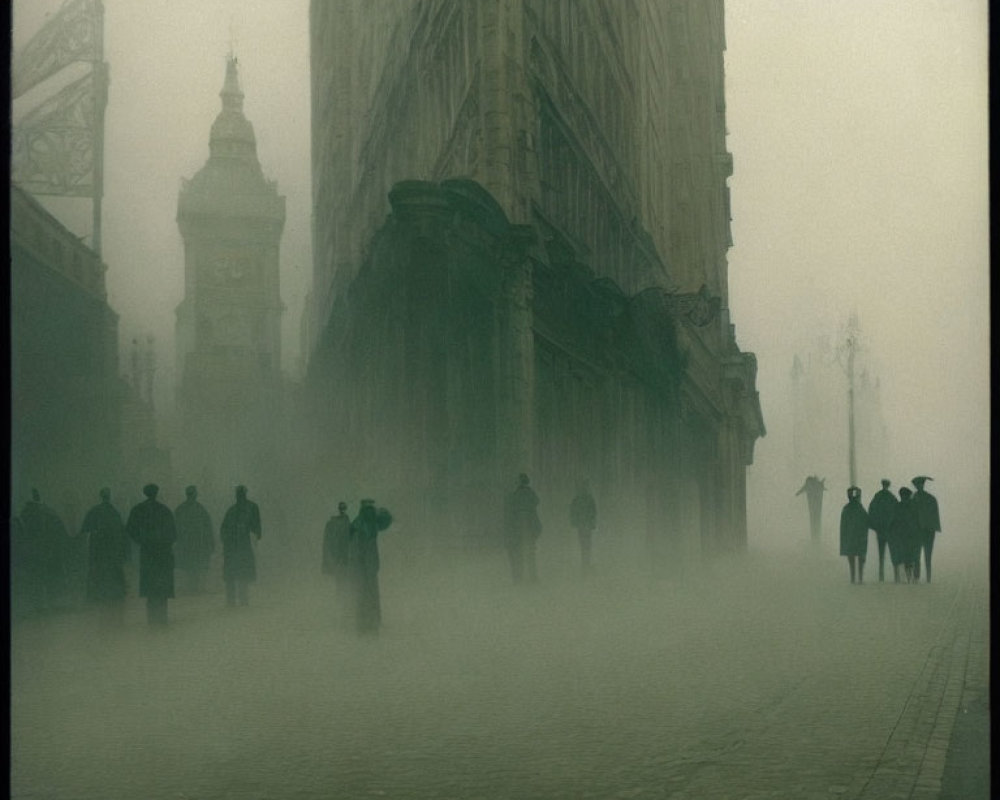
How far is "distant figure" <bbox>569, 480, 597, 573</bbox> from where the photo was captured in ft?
42.6

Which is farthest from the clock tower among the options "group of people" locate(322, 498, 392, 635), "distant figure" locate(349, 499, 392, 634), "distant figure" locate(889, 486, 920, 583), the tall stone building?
"distant figure" locate(889, 486, 920, 583)

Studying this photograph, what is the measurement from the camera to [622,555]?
1357cm

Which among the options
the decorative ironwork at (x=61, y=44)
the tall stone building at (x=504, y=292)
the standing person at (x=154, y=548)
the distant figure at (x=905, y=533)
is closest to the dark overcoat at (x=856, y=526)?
the distant figure at (x=905, y=533)

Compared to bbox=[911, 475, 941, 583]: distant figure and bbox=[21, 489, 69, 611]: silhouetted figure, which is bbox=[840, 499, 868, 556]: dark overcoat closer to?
bbox=[911, 475, 941, 583]: distant figure

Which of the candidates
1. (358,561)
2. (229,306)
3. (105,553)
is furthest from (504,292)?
(105,553)

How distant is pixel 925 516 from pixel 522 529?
3550 mm

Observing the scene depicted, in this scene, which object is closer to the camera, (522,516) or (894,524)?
(894,524)

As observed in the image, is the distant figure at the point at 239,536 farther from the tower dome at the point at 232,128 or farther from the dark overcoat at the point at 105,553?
the tower dome at the point at 232,128

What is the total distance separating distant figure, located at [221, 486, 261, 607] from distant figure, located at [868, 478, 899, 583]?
5.18 metres

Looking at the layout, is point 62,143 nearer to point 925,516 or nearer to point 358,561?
point 358,561

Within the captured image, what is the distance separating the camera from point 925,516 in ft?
37.1

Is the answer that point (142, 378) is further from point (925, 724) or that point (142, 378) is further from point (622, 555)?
point (925, 724)

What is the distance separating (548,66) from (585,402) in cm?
487

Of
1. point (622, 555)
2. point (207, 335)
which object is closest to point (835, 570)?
point (622, 555)
